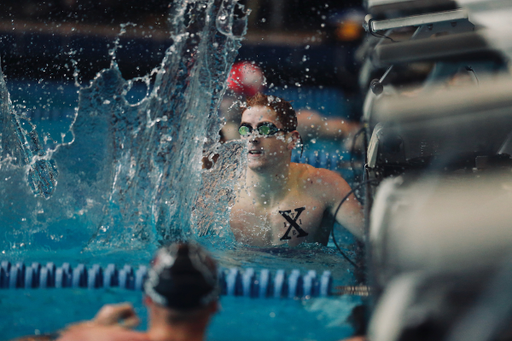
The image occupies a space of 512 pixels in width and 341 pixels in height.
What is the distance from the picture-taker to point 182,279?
1.23 m

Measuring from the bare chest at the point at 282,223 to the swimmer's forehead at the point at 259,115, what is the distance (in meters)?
0.51

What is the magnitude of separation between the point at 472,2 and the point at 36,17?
7247 mm

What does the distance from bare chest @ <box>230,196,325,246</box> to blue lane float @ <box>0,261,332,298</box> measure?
1.99 ft

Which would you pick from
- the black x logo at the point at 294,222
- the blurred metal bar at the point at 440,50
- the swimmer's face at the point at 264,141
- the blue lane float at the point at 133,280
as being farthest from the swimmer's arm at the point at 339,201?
the blurred metal bar at the point at 440,50

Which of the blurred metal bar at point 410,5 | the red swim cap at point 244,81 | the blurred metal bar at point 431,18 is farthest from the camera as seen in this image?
the red swim cap at point 244,81

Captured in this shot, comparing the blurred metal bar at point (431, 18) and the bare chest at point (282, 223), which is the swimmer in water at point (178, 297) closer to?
the blurred metal bar at point (431, 18)

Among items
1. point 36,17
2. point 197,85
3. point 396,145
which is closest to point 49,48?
point 36,17

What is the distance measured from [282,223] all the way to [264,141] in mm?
504

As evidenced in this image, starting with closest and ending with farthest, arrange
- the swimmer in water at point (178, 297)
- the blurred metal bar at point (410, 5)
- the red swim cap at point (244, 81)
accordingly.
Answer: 1. the swimmer in water at point (178, 297)
2. the blurred metal bar at point (410, 5)
3. the red swim cap at point (244, 81)

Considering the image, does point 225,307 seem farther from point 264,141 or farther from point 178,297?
point 264,141

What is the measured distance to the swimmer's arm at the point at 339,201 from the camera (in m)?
2.71

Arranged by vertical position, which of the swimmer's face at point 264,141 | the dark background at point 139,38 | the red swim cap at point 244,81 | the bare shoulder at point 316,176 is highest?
the dark background at point 139,38

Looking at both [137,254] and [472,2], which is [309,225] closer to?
[137,254]

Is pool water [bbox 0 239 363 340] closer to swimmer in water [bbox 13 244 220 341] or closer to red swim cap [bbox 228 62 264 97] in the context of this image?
swimmer in water [bbox 13 244 220 341]
